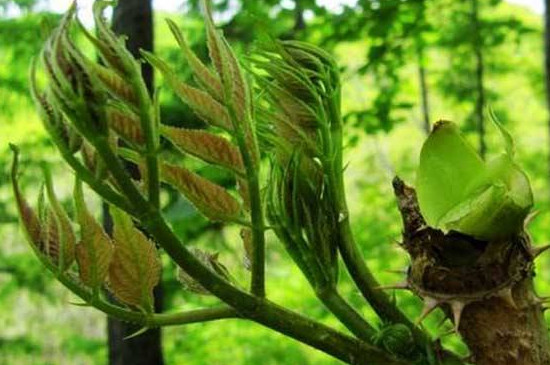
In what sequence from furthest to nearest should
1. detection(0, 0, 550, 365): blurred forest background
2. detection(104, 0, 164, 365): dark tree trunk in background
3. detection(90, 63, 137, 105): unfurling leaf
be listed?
detection(0, 0, 550, 365): blurred forest background, detection(104, 0, 164, 365): dark tree trunk in background, detection(90, 63, 137, 105): unfurling leaf

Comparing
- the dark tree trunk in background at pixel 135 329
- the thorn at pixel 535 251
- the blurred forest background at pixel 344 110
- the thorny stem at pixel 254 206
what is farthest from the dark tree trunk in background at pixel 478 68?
the thorny stem at pixel 254 206

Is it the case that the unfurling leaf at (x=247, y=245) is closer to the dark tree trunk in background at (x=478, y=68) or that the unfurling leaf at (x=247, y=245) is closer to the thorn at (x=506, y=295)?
the thorn at (x=506, y=295)

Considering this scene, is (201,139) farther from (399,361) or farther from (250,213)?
(399,361)

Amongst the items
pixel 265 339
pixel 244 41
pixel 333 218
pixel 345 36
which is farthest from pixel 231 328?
pixel 333 218

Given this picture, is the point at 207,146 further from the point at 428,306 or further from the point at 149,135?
the point at 428,306

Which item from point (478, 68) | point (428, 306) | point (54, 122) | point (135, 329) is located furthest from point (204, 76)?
point (478, 68)

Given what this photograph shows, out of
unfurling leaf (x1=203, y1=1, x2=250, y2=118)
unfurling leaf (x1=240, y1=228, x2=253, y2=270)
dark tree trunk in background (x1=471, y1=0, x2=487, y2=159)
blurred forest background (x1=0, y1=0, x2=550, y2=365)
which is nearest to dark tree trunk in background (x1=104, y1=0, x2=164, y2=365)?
blurred forest background (x1=0, y1=0, x2=550, y2=365)

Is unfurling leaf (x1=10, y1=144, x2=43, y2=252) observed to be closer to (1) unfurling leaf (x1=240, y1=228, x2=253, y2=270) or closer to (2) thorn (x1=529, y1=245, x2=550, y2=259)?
(1) unfurling leaf (x1=240, y1=228, x2=253, y2=270)
